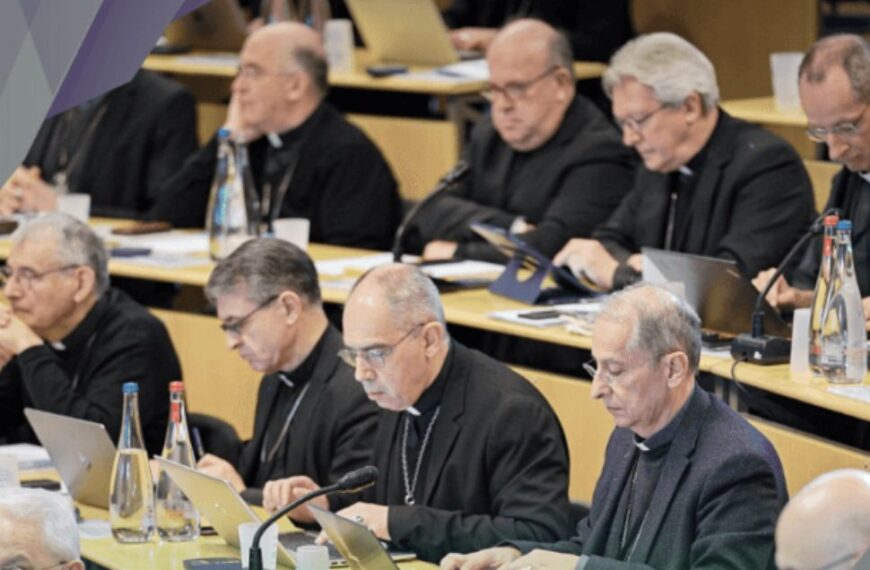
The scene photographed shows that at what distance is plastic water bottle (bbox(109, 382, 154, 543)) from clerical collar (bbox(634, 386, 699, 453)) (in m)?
1.30

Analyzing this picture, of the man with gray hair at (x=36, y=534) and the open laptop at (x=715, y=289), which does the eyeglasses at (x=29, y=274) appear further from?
the man with gray hair at (x=36, y=534)

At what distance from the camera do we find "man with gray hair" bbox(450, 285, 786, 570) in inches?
128

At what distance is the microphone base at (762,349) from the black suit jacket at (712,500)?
3.48 ft

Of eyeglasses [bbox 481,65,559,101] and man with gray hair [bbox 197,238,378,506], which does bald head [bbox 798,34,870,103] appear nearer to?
man with gray hair [bbox 197,238,378,506]

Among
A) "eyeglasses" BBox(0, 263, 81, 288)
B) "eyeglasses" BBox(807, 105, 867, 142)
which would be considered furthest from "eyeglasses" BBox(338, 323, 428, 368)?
"eyeglasses" BBox(0, 263, 81, 288)

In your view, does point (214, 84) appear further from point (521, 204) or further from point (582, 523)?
point (582, 523)

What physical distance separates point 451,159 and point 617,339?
4.62 meters

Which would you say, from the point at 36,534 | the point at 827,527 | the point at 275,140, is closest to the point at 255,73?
the point at 275,140

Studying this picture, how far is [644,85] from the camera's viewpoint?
5527 millimetres

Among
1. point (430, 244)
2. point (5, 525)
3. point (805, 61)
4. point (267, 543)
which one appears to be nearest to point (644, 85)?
point (805, 61)

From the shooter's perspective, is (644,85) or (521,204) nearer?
(644,85)

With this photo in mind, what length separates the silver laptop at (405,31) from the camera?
27.0ft

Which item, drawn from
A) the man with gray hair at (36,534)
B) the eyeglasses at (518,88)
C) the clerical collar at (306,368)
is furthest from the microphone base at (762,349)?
the eyeglasses at (518,88)

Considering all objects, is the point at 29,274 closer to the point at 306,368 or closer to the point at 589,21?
the point at 306,368
